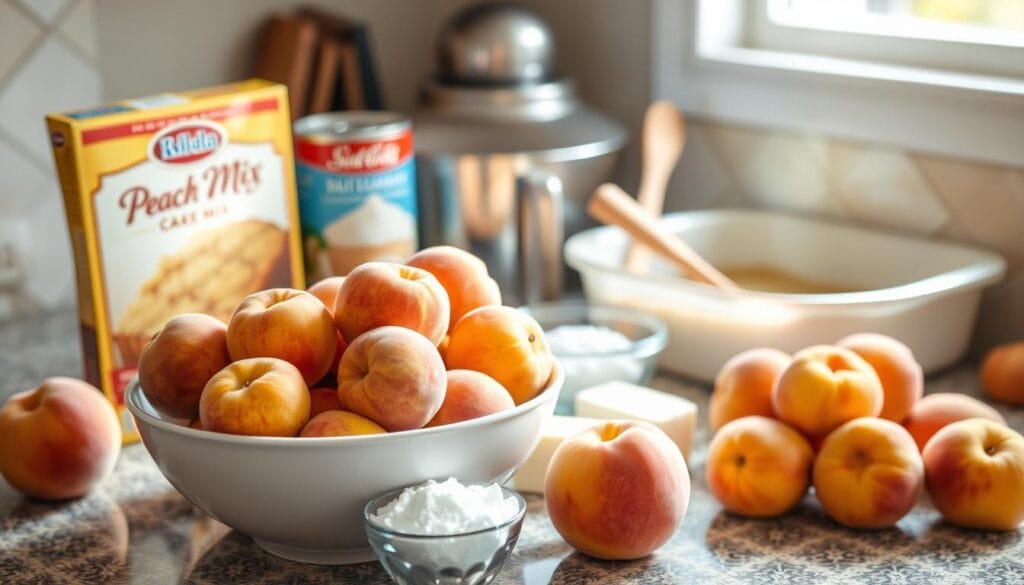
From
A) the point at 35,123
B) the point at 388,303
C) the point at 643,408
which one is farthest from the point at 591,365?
the point at 35,123

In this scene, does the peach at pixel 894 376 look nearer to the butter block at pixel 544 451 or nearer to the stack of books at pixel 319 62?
the butter block at pixel 544 451

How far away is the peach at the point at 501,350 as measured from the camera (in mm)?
865

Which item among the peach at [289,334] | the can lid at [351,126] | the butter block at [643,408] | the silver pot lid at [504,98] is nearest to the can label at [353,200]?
the can lid at [351,126]

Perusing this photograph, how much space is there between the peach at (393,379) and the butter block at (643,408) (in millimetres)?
272

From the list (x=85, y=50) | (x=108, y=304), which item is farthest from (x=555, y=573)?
(x=85, y=50)

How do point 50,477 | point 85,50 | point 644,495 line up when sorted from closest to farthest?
point 644,495, point 50,477, point 85,50

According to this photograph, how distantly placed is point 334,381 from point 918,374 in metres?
0.48

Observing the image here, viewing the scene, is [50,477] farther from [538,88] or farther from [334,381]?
[538,88]

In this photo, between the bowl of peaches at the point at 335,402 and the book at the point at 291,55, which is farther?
the book at the point at 291,55

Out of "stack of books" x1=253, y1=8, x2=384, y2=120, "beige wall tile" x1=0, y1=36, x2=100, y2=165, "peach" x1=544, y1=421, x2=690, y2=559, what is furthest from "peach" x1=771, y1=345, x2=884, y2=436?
"beige wall tile" x1=0, y1=36, x2=100, y2=165

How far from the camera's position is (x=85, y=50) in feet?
4.81

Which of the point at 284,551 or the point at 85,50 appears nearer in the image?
the point at 284,551

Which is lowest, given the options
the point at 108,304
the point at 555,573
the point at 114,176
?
the point at 555,573

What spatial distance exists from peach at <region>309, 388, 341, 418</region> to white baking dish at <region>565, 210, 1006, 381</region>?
47 centimetres
